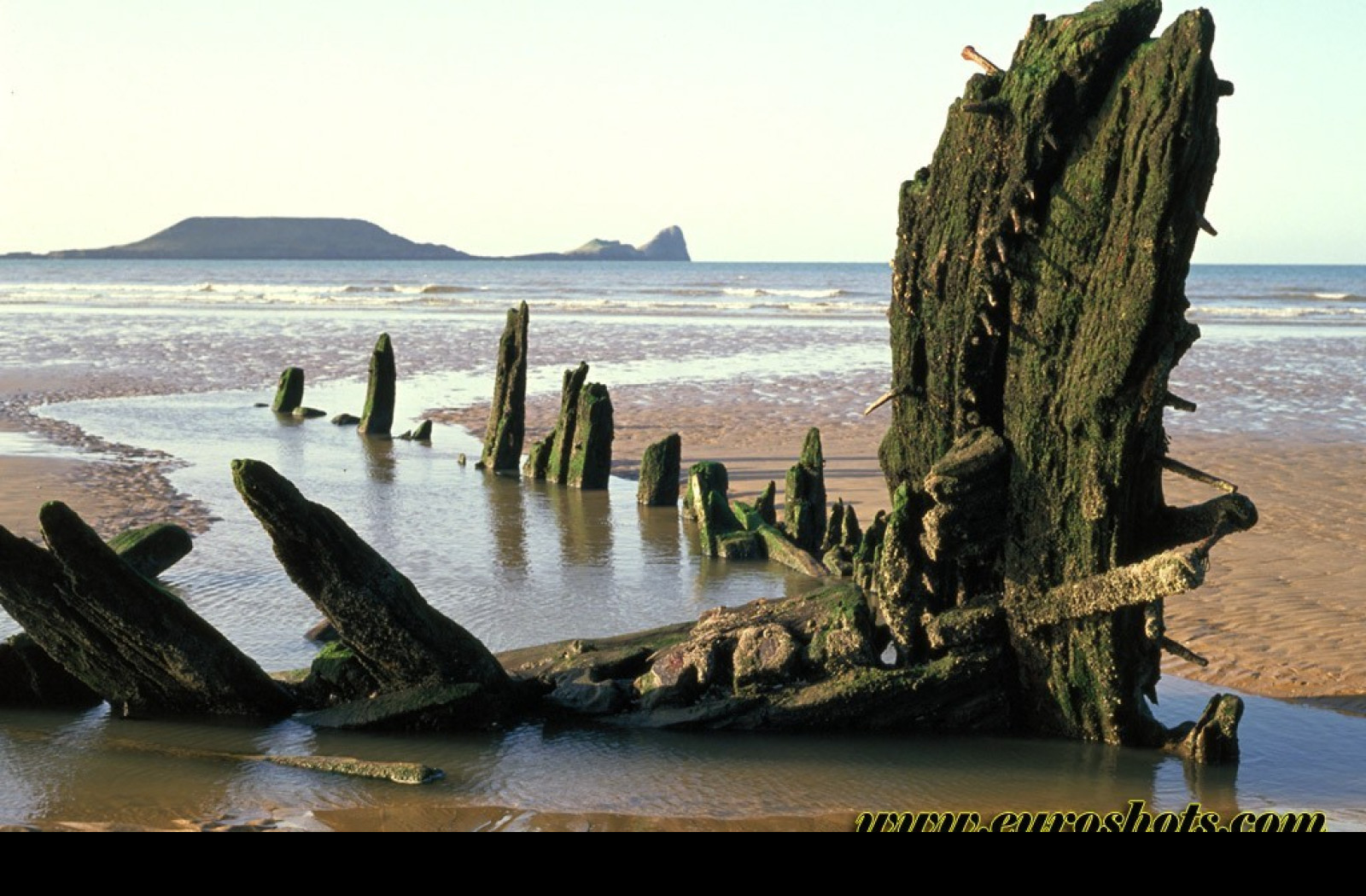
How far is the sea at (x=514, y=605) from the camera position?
20.9 feet

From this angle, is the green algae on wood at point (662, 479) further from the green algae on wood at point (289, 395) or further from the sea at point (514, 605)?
the green algae on wood at point (289, 395)

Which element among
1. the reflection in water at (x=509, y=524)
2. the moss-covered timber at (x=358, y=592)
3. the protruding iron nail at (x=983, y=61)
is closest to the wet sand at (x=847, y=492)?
the moss-covered timber at (x=358, y=592)

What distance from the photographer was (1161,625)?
659cm

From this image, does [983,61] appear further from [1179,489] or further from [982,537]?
[1179,489]

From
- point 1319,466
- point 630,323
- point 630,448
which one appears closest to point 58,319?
point 630,323

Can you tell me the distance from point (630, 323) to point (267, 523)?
134ft

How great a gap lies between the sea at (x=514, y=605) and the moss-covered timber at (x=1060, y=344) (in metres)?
0.74

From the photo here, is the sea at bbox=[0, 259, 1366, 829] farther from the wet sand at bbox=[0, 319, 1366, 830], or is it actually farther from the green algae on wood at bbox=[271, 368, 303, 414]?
the green algae on wood at bbox=[271, 368, 303, 414]

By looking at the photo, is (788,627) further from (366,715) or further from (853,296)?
(853,296)

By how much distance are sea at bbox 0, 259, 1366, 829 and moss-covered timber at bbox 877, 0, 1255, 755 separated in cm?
74

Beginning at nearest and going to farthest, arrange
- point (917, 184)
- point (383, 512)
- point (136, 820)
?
point (136, 820) → point (917, 184) → point (383, 512)

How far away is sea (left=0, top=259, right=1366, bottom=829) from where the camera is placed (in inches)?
251

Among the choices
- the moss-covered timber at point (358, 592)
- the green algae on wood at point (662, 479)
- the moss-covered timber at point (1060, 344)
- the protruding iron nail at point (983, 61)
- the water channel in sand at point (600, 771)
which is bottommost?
the water channel in sand at point (600, 771)

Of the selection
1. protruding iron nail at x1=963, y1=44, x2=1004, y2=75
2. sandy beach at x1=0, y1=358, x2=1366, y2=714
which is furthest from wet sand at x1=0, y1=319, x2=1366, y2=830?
protruding iron nail at x1=963, y1=44, x2=1004, y2=75
